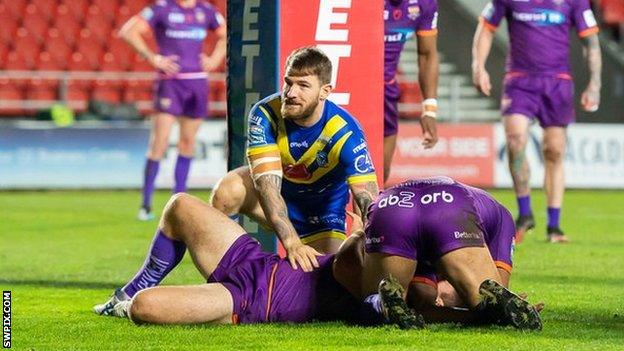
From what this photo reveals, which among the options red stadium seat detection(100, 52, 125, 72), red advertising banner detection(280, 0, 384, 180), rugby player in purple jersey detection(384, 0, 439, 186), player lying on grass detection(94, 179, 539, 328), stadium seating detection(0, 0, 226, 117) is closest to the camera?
player lying on grass detection(94, 179, 539, 328)

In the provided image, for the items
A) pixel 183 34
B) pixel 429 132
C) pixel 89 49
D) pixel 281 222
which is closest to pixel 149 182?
pixel 183 34

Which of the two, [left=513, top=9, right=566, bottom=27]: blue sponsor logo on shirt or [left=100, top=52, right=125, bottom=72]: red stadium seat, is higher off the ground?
[left=513, top=9, right=566, bottom=27]: blue sponsor logo on shirt

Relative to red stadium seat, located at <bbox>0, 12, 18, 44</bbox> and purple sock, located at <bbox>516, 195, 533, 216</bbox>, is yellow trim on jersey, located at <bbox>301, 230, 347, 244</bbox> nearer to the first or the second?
purple sock, located at <bbox>516, 195, 533, 216</bbox>

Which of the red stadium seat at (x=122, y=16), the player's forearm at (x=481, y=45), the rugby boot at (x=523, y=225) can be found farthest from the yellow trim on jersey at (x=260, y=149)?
the red stadium seat at (x=122, y=16)

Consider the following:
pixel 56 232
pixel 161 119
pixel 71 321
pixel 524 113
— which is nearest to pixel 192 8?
pixel 161 119

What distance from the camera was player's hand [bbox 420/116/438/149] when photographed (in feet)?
32.2

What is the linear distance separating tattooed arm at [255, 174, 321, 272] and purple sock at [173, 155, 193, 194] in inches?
312

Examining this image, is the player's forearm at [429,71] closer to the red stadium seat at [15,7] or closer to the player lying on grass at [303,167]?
the player lying on grass at [303,167]

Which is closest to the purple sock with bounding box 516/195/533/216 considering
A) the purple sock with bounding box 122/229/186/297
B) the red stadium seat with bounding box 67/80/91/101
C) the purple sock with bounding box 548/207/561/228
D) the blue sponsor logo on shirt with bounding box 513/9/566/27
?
the purple sock with bounding box 548/207/561/228

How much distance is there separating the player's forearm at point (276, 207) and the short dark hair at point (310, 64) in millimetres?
562

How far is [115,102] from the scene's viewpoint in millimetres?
21234

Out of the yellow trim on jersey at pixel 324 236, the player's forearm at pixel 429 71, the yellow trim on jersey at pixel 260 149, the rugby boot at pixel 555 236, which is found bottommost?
the rugby boot at pixel 555 236

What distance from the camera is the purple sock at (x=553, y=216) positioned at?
476 inches

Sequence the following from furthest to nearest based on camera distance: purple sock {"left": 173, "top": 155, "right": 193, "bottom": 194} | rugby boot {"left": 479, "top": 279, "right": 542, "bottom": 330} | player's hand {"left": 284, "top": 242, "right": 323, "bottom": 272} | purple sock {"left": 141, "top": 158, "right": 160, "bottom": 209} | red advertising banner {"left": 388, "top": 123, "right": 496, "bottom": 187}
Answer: red advertising banner {"left": 388, "top": 123, "right": 496, "bottom": 187} → purple sock {"left": 173, "top": 155, "right": 193, "bottom": 194} → purple sock {"left": 141, "top": 158, "right": 160, "bottom": 209} → player's hand {"left": 284, "top": 242, "right": 323, "bottom": 272} → rugby boot {"left": 479, "top": 279, "right": 542, "bottom": 330}
